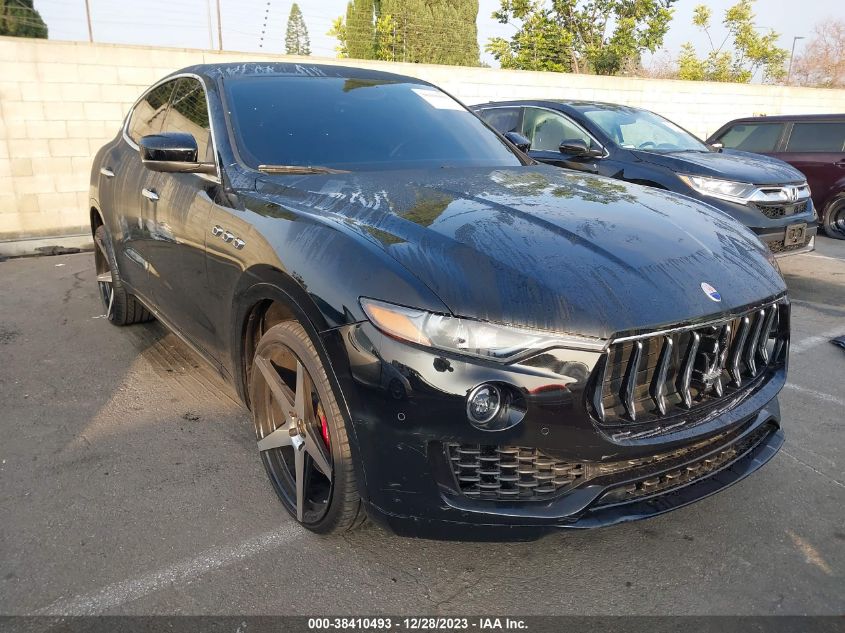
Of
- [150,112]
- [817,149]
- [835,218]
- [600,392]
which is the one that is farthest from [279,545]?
[817,149]

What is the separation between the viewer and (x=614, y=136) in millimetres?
6590

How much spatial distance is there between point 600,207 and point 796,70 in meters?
43.6

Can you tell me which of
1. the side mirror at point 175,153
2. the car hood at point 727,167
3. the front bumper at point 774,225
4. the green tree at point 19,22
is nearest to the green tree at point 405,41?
the green tree at point 19,22

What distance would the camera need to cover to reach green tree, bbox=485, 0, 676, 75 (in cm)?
2194

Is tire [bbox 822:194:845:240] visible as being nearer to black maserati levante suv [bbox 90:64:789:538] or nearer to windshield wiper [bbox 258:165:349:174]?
black maserati levante suv [bbox 90:64:789:538]

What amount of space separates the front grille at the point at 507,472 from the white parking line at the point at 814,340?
10.5 feet

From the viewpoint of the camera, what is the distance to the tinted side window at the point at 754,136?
923 cm

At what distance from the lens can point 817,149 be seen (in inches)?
349

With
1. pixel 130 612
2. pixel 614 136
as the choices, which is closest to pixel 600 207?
pixel 130 612

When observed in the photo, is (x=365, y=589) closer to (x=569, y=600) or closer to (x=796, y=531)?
(x=569, y=600)

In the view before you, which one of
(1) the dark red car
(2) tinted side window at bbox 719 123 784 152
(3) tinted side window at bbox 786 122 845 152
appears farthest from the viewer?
(2) tinted side window at bbox 719 123 784 152

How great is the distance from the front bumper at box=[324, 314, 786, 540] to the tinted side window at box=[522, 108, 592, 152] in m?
5.31

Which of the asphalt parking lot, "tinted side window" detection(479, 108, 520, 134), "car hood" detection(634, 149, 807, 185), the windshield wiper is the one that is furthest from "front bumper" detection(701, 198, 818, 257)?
the windshield wiper

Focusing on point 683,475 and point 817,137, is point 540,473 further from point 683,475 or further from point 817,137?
point 817,137
